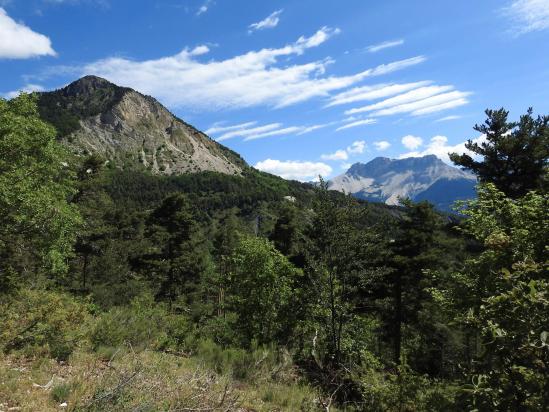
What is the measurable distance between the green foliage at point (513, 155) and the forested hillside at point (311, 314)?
0.06 m

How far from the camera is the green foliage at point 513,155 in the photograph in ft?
57.3

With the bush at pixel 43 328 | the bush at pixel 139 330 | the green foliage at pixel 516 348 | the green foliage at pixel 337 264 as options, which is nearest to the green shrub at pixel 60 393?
the bush at pixel 43 328

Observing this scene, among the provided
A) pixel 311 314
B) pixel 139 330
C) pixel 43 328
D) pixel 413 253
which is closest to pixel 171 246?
pixel 413 253

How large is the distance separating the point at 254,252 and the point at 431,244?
38.6 ft

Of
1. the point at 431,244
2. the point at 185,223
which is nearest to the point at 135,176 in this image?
the point at 185,223

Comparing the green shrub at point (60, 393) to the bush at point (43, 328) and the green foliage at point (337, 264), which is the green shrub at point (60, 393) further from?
the green foliage at point (337, 264)

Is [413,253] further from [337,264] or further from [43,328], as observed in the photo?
[43,328]

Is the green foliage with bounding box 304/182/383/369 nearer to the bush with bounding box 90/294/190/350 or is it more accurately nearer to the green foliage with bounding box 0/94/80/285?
the bush with bounding box 90/294/190/350

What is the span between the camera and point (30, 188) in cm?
1502

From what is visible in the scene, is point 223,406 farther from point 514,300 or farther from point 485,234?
point 485,234

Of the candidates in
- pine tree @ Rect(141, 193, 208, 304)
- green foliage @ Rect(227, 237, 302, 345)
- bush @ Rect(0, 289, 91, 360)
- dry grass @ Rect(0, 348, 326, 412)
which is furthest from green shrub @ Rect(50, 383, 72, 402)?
pine tree @ Rect(141, 193, 208, 304)

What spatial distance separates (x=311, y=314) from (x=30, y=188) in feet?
37.3

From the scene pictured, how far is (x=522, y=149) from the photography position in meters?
17.8

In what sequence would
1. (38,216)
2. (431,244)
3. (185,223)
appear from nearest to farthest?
1. (38,216)
2. (431,244)
3. (185,223)
